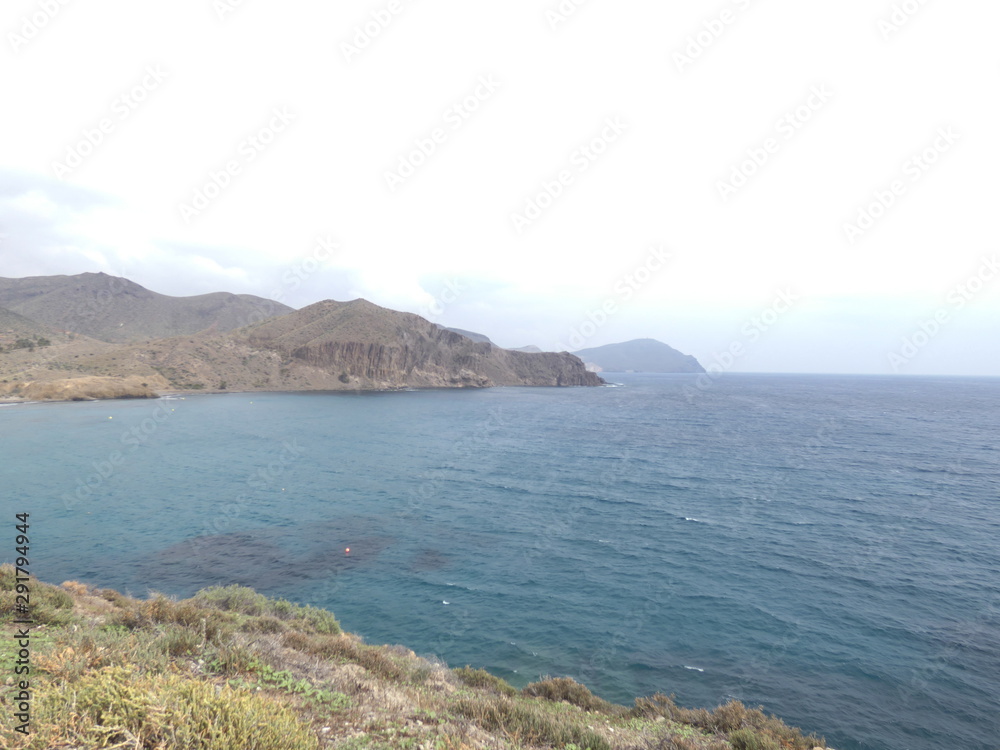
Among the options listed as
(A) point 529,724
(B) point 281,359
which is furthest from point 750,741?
(B) point 281,359

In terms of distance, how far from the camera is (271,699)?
7016 millimetres

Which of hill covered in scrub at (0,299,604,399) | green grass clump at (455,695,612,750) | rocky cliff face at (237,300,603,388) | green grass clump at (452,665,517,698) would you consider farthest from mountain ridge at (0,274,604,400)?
green grass clump at (455,695,612,750)

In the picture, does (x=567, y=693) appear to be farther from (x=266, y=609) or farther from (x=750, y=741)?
(x=266, y=609)

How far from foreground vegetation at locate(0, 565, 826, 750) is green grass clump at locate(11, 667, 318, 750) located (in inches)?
0.7

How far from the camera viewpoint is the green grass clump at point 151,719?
4902 millimetres

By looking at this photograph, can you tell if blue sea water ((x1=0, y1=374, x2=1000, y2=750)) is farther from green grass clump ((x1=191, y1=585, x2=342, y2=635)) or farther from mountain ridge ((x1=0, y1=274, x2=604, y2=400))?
mountain ridge ((x1=0, y1=274, x2=604, y2=400))

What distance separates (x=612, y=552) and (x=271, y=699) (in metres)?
19.1

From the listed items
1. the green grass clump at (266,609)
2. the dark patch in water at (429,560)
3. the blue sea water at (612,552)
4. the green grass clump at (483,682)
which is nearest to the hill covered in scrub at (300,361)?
the blue sea water at (612,552)

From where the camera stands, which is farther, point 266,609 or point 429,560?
point 429,560

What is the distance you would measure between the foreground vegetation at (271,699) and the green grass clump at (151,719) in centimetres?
2

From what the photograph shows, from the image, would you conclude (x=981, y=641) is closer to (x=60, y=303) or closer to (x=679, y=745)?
(x=679, y=745)

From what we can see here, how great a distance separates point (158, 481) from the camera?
3503 cm

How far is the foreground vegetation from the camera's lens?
17.1ft

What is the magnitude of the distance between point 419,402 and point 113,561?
81354 millimetres
